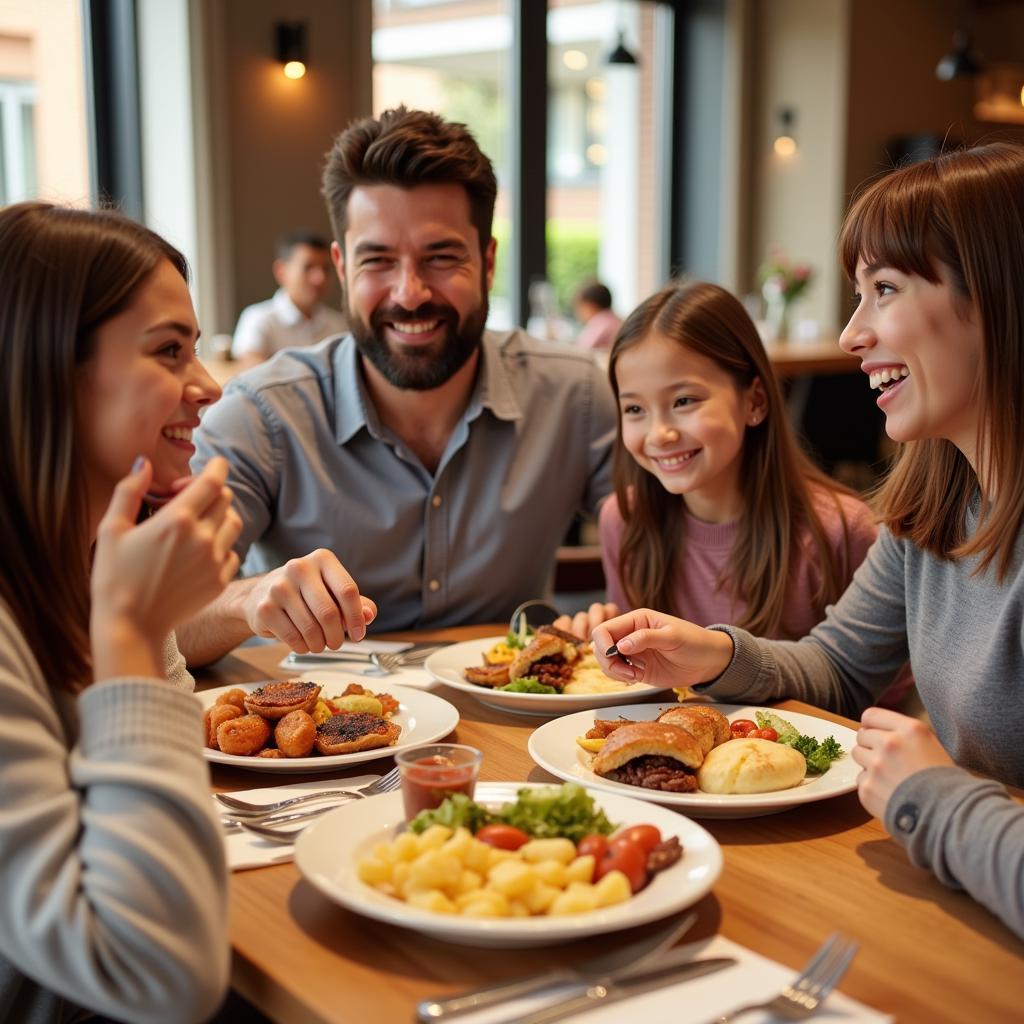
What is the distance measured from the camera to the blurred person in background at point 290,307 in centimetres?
645

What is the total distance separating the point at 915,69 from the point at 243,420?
8741 mm

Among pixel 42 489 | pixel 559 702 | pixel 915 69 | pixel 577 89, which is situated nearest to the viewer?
pixel 42 489

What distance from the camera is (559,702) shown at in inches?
69.0

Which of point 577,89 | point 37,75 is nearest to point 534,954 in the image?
point 37,75

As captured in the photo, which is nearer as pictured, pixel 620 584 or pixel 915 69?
pixel 620 584

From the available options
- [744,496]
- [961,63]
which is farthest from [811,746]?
[961,63]

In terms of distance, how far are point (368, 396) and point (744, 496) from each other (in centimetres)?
81

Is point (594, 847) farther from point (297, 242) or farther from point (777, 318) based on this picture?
point (777, 318)

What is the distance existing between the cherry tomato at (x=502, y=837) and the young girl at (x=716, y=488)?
3.88ft

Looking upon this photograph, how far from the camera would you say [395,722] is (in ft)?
5.53

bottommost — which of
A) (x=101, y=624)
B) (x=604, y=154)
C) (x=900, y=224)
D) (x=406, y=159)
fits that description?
(x=101, y=624)

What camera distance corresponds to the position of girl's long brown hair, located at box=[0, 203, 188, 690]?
1160mm

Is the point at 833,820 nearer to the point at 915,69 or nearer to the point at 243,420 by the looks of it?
the point at 243,420

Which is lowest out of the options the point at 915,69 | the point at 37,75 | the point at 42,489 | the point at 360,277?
the point at 42,489
